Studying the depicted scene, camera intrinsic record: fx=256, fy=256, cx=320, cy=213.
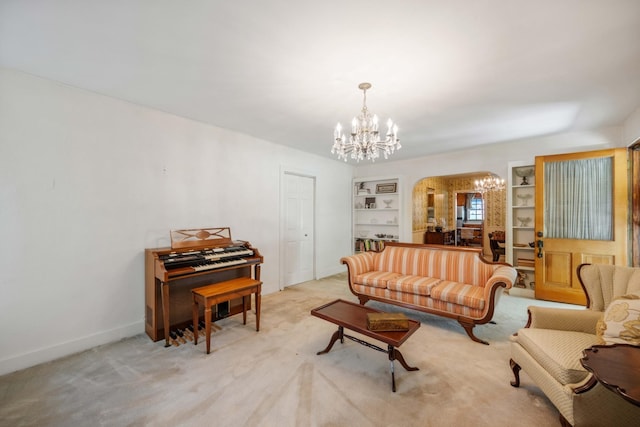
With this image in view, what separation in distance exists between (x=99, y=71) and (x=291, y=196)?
3.00 m

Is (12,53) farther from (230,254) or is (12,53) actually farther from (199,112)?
(230,254)

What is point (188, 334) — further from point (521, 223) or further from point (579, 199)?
point (579, 199)

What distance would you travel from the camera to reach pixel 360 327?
6.84 ft

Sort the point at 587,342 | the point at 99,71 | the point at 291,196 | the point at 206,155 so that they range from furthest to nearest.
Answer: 1. the point at 291,196
2. the point at 206,155
3. the point at 99,71
4. the point at 587,342

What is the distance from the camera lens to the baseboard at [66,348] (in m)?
2.13

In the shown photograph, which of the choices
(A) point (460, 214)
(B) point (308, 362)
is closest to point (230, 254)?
(B) point (308, 362)

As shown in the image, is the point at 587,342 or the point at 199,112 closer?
the point at 587,342

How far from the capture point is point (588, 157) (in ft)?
11.7

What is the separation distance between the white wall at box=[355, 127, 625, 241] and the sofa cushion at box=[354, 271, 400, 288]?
7.03 ft

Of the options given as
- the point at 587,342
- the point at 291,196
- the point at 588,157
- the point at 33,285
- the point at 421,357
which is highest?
the point at 588,157

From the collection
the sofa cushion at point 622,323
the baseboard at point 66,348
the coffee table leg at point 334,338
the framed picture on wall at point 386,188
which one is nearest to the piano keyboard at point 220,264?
the baseboard at point 66,348

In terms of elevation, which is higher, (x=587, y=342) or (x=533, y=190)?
(x=533, y=190)

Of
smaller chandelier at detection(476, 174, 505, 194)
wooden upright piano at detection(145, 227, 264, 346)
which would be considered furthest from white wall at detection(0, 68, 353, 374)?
smaller chandelier at detection(476, 174, 505, 194)

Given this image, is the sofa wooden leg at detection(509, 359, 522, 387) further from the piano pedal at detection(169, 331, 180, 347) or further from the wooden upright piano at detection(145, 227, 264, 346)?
the piano pedal at detection(169, 331, 180, 347)
